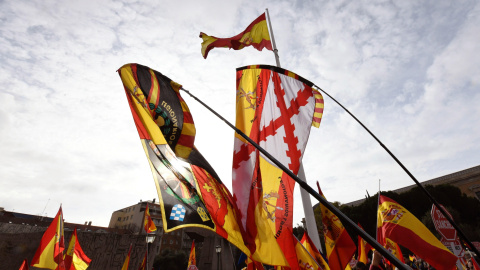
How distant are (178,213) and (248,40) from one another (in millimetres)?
5924

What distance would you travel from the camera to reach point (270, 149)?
4.41 metres

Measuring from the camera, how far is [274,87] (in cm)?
528

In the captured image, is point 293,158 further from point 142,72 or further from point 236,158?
point 142,72

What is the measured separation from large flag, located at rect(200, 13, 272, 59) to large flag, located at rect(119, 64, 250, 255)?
9.47 feet

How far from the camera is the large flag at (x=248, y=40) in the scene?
671 cm

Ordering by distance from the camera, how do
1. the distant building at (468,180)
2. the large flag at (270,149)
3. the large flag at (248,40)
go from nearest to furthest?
1. the large flag at (270,149)
2. the large flag at (248,40)
3. the distant building at (468,180)

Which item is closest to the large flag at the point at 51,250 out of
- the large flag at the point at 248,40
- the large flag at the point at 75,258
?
the large flag at the point at 75,258

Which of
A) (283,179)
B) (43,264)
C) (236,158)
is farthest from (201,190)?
(43,264)

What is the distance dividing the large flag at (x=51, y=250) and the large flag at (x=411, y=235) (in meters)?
10.5

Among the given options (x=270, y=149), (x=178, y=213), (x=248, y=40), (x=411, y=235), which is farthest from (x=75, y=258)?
(x=411, y=235)

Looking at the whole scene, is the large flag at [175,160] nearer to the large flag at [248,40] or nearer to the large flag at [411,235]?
the large flag at [248,40]

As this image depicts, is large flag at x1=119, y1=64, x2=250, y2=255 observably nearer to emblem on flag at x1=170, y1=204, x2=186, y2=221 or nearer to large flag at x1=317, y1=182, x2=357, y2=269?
emblem on flag at x1=170, y1=204, x2=186, y2=221

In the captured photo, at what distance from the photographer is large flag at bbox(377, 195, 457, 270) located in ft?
16.3

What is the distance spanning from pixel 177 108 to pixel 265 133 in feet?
5.60
